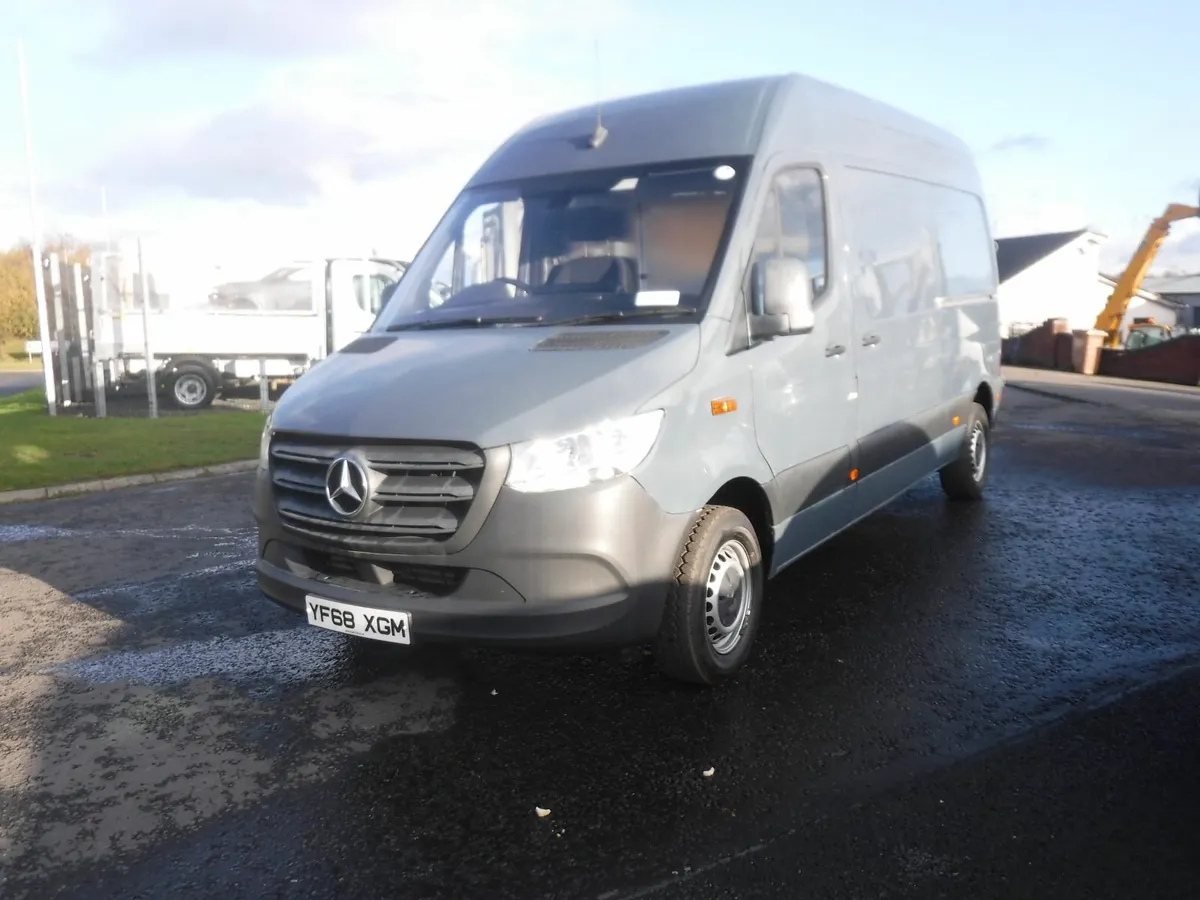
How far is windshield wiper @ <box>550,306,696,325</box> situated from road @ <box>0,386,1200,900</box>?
1593 millimetres

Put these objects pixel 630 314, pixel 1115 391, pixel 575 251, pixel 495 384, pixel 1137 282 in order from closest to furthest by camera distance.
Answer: pixel 495 384
pixel 630 314
pixel 575 251
pixel 1115 391
pixel 1137 282

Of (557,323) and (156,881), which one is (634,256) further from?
(156,881)

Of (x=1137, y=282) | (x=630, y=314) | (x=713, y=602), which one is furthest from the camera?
(x=1137, y=282)

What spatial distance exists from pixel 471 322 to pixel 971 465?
15.6ft

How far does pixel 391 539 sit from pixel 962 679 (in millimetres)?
2535

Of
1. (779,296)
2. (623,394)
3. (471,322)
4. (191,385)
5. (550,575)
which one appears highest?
(779,296)

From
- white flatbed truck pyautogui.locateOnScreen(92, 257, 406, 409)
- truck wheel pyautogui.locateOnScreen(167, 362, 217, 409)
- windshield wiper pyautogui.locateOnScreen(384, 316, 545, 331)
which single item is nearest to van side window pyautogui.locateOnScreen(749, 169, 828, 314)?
windshield wiper pyautogui.locateOnScreen(384, 316, 545, 331)

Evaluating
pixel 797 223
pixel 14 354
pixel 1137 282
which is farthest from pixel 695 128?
pixel 14 354

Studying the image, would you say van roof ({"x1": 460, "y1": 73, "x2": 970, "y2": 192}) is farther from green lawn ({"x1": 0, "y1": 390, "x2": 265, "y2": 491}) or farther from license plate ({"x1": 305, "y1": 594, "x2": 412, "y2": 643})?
green lawn ({"x1": 0, "y1": 390, "x2": 265, "y2": 491})

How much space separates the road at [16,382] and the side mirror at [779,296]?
2511 cm

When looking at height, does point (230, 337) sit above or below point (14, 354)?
above

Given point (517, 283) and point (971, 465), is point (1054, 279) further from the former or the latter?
point (517, 283)

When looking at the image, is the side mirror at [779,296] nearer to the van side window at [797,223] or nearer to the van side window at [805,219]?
the van side window at [797,223]

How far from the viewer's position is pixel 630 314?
446 centimetres
